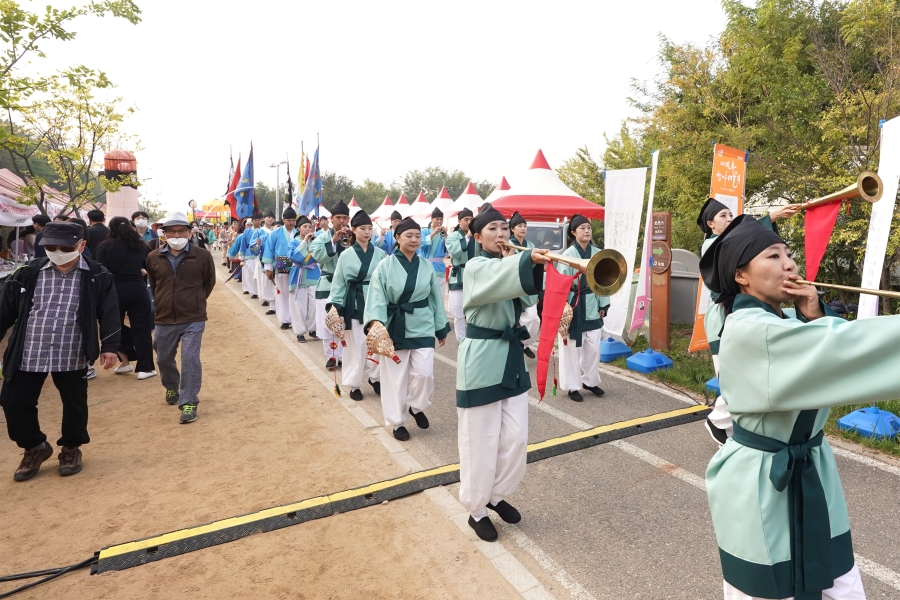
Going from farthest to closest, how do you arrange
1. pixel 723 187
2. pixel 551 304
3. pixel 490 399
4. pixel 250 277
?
pixel 250 277 < pixel 723 187 < pixel 490 399 < pixel 551 304

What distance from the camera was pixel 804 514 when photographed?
188cm

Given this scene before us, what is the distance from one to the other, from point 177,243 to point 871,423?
256 inches

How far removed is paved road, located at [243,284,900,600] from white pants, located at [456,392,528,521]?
0.30 m

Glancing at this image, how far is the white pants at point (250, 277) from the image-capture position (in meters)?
16.7

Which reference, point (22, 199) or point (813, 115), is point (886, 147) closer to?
point (813, 115)

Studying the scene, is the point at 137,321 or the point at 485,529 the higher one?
the point at 137,321

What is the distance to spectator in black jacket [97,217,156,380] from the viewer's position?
6.90 m

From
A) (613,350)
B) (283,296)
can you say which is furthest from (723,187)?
(283,296)

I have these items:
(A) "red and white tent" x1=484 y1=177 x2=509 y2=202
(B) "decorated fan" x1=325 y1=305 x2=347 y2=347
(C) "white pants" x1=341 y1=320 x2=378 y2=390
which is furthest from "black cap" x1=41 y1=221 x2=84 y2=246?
(A) "red and white tent" x1=484 y1=177 x2=509 y2=202

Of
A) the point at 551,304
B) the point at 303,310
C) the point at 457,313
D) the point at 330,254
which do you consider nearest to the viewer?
the point at 551,304

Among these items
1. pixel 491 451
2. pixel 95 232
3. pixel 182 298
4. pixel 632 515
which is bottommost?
pixel 632 515

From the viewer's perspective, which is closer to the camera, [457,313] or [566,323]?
[566,323]

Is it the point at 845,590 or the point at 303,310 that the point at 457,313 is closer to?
the point at 303,310

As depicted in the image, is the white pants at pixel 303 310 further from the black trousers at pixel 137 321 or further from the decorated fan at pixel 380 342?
the decorated fan at pixel 380 342
